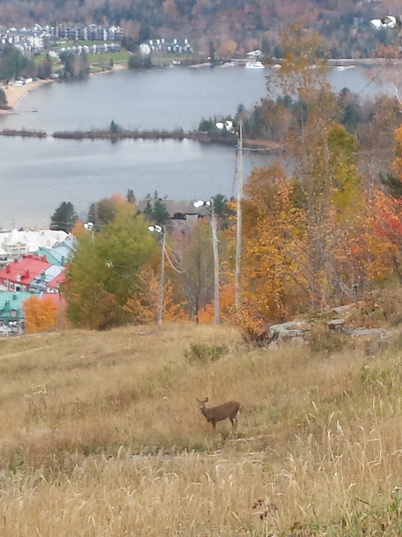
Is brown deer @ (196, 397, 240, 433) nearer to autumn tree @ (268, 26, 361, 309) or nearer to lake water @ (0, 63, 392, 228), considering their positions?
autumn tree @ (268, 26, 361, 309)

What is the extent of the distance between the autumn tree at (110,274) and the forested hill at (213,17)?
251 ft

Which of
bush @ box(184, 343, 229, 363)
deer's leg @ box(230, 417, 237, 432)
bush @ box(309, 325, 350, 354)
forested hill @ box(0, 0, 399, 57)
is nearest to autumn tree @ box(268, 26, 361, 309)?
bush @ box(184, 343, 229, 363)

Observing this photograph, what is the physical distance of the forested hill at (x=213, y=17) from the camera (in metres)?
108

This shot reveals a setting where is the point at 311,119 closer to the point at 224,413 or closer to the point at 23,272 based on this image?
the point at 224,413

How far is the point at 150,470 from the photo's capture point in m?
3.35

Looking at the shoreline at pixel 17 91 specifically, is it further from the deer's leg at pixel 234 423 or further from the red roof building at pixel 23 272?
the deer's leg at pixel 234 423

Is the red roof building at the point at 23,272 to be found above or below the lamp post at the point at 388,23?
below

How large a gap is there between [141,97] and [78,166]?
134 ft

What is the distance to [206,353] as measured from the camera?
7707 mm

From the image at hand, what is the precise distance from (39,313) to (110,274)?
14000 millimetres

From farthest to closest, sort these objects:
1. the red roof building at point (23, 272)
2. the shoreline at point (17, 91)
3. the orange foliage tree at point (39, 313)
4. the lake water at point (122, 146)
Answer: the shoreline at point (17, 91)
the lake water at point (122, 146)
the red roof building at point (23, 272)
the orange foliage tree at point (39, 313)

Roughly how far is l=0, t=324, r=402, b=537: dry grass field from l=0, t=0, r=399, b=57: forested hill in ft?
307

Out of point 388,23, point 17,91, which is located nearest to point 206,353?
point 388,23

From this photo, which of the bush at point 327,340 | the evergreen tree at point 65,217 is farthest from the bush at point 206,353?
the evergreen tree at point 65,217
